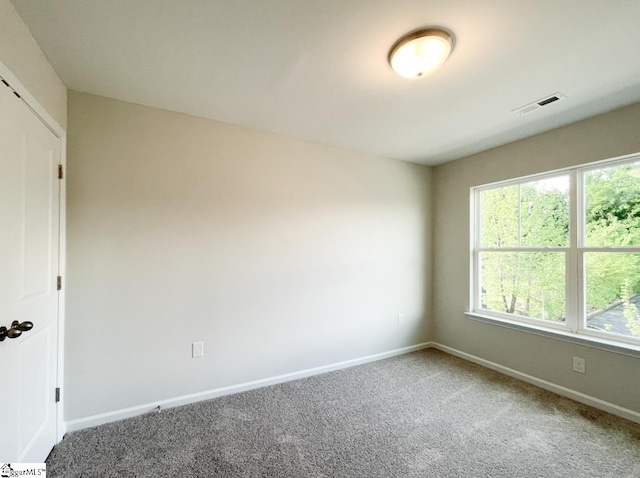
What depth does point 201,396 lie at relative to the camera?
7.59ft

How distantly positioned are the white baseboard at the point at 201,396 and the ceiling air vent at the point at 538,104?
2795mm

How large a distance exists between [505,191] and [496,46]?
6.54 feet

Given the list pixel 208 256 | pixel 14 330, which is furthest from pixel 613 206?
pixel 14 330

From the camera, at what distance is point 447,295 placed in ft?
11.7

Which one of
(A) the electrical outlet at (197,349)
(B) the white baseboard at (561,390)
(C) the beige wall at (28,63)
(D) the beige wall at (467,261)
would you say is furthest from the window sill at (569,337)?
(C) the beige wall at (28,63)

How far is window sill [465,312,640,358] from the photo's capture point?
215 centimetres

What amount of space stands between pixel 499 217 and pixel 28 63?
4.07m

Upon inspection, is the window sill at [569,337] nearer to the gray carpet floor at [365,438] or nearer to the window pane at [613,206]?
the gray carpet floor at [365,438]

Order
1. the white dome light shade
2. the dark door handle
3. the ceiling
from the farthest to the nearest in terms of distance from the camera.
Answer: the white dome light shade, the ceiling, the dark door handle

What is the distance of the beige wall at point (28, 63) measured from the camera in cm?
126

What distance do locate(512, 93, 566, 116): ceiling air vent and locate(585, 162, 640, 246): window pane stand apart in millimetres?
867

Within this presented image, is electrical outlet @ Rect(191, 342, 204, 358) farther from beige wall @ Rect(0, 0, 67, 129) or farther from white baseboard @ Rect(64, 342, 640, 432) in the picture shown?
beige wall @ Rect(0, 0, 67, 129)

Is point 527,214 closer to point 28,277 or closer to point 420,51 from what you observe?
point 420,51

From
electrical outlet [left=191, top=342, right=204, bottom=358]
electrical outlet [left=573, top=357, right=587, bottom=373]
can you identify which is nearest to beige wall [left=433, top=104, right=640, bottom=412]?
electrical outlet [left=573, top=357, right=587, bottom=373]
